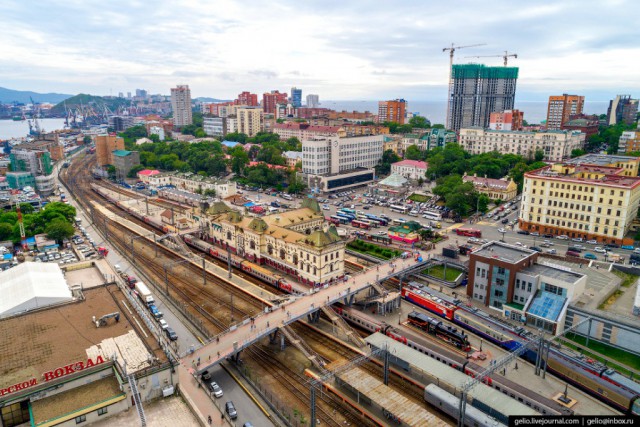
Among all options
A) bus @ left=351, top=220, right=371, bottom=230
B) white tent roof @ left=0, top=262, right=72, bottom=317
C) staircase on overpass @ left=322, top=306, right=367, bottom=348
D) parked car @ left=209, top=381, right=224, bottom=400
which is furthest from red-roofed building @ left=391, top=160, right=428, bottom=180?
parked car @ left=209, top=381, right=224, bottom=400

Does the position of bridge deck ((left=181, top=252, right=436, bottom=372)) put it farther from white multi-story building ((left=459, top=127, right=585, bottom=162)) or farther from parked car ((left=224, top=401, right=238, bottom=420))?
white multi-story building ((left=459, top=127, right=585, bottom=162))

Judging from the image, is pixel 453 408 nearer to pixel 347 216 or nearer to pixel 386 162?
pixel 347 216

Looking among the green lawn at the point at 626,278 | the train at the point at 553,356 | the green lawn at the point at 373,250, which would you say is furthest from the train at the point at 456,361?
the green lawn at the point at 626,278

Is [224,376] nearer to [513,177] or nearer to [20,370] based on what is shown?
[20,370]

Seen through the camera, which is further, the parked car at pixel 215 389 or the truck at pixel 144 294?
the truck at pixel 144 294

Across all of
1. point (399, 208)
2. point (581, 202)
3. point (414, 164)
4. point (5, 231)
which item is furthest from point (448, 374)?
point (414, 164)

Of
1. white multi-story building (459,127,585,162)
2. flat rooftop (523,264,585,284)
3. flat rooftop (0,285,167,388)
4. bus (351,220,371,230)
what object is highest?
white multi-story building (459,127,585,162)

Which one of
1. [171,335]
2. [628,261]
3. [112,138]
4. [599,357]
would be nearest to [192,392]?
[171,335]

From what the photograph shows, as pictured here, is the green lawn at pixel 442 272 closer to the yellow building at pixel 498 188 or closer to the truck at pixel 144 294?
the truck at pixel 144 294
